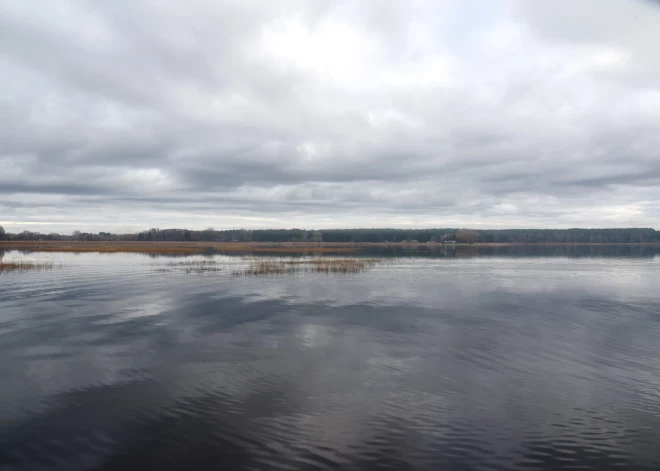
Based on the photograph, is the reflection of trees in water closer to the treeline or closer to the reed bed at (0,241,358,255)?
the reed bed at (0,241,358,255)

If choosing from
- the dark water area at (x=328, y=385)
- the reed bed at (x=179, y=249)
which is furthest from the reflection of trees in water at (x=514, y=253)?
the dark water area at (x=328, y=385)

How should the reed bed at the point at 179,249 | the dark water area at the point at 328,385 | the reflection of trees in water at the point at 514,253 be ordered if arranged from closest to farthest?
the dark water area at the point at 328,385
the reflection of trees in water at the point at 514,253
the reed bed at the point at 179,249

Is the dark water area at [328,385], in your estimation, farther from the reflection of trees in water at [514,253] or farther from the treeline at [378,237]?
the treeline at [378,237]

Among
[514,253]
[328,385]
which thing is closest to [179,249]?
[514,253]

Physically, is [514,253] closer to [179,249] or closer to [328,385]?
[179,249]

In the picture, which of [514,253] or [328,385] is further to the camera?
[514,253]

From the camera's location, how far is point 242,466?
7.94m

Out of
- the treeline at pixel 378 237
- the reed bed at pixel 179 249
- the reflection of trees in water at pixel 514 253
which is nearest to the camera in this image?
the reflection of trees in water at pixel 514 253

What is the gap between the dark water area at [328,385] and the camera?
840cm

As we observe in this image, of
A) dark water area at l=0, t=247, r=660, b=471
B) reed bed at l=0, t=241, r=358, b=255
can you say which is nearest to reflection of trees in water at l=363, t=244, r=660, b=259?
reed bed at l=0, t=241, r=358, b=255

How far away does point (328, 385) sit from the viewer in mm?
11828

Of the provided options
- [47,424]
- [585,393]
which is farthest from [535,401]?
[47,424]

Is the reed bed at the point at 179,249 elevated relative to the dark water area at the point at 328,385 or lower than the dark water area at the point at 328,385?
elevated

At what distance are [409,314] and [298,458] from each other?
14223 millimetres
